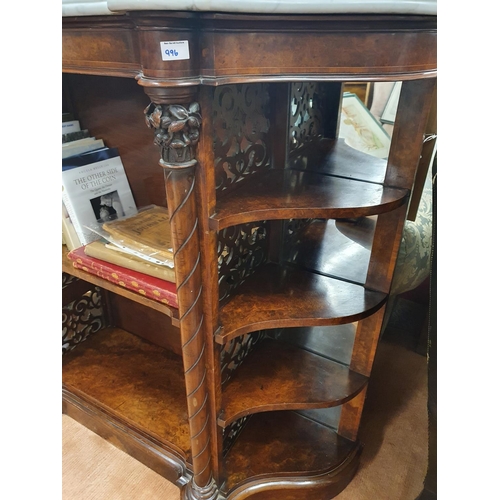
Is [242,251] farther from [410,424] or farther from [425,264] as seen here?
[410,424]

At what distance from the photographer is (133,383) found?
1.29 meters

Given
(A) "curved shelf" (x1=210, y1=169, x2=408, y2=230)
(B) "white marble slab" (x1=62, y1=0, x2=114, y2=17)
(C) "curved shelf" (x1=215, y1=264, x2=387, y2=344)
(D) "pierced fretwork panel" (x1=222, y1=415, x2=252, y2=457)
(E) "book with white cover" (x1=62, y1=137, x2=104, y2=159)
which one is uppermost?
(B) "white marble slab" (x1=62, y1=0, x2=114, y2=17)

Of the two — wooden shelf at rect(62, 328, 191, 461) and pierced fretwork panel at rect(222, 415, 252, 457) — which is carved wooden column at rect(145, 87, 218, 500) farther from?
wooden shelf at rect(62, 328, 191, 461)

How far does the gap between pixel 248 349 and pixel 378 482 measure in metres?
0.53

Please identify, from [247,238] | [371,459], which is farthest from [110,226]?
[371,459]

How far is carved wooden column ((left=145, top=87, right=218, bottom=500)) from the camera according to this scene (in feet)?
1.92

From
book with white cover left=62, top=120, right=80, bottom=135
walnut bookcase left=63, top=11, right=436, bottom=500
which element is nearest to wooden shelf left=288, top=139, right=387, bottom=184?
walnut bookcase left=63, top=11, right=436, bottom=500

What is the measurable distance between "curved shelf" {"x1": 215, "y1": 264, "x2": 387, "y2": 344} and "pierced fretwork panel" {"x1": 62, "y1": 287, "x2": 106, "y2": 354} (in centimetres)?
73

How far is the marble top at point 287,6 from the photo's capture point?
1.61ft

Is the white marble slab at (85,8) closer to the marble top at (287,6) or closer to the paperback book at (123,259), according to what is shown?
the marble top at (287,6)

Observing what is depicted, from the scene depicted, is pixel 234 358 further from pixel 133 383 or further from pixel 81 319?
pixel 81 319

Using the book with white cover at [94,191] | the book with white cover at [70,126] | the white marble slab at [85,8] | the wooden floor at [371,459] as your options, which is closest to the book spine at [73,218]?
the book with white cover at [94,191]

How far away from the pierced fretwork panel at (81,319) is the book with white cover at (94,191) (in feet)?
1.38

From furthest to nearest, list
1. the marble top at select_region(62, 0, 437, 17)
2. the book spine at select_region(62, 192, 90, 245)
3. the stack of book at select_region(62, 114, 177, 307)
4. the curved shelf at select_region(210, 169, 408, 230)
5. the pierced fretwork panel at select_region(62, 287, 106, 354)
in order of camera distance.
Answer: the pierced fretwork panel at select_region(62, 287, 106, 354), the book spine at select_region(62, 192, 90, 245), the stack of book at select_region(62, 114, 177, 307), the curved shelf at select_region(210, 169, 408, 230), the marble top at select_region(62, 0, 437, 17)
